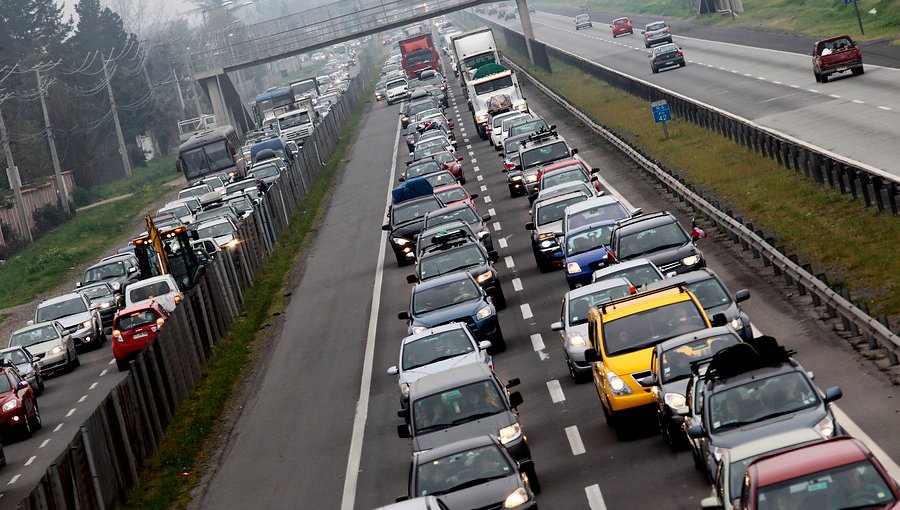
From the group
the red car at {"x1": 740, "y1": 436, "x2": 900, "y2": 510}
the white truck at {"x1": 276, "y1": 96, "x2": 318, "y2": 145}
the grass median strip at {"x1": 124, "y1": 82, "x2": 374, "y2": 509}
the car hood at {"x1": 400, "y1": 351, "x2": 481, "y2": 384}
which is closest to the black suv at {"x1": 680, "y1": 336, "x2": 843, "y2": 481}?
the red car at {"x1": 740, "y1": 436, "x2": 900, "y2": 510}

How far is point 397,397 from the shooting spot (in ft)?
80.4

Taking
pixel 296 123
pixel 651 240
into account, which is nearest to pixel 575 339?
pixel 651 240

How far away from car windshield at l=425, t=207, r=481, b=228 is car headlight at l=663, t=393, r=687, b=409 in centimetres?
1888

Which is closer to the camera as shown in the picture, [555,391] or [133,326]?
[555,391]

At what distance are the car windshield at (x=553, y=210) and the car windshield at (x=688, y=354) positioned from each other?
15816mm

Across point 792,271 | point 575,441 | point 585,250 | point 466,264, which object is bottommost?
point 575,441

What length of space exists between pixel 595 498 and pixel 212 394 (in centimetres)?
1370

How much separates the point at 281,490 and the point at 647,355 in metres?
5.70

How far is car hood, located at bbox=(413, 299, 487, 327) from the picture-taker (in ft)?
82.6

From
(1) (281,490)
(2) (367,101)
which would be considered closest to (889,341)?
(1) (281,490)

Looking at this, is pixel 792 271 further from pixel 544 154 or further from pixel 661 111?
pixel 661 111

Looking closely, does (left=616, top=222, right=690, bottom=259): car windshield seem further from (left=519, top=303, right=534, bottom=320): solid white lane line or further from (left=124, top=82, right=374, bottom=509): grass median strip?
(left=124, top=82, right=374, bottom=509): grass median strip

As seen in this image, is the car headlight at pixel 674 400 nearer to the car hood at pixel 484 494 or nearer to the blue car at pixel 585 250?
the car hood at pixel 484 494

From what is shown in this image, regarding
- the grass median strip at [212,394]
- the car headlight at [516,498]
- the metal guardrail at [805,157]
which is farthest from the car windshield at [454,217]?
the car headlight at [516,498]
